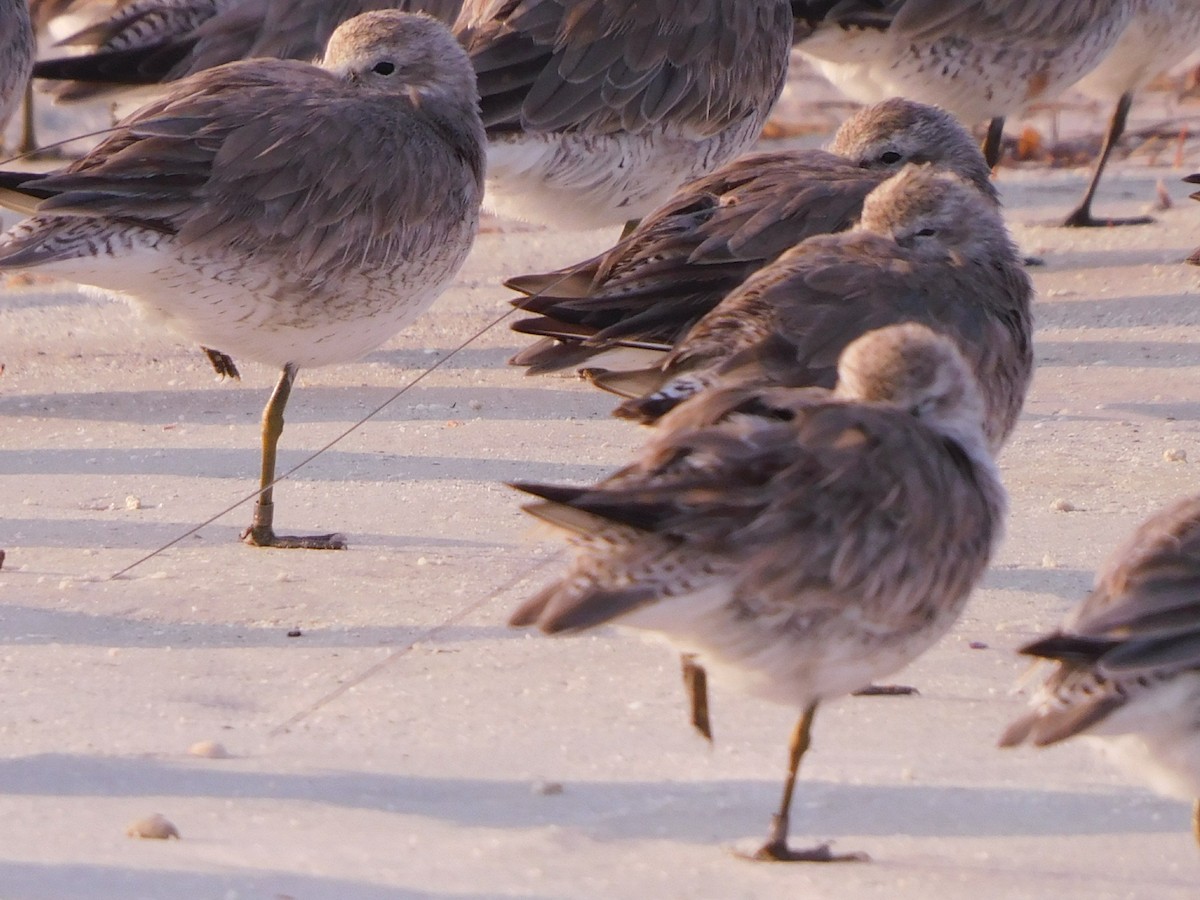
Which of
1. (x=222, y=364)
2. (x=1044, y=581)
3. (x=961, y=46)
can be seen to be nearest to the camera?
(x=1044, y=581)

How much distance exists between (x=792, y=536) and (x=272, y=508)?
2.39 metres

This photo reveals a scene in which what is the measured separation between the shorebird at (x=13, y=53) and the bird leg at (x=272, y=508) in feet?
10.8

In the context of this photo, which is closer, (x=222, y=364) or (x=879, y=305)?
(x=879, y=305)

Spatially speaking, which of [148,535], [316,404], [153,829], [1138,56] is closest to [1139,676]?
[153,829]

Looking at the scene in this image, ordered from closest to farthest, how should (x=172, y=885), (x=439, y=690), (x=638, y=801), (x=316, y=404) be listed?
(x=172, y=885)
(x=638, y=801)
(x=439, y=690)
(x=316, y=404)

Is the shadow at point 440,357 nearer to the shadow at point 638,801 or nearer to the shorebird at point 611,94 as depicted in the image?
the shorebird at point 611,94

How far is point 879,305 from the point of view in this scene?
16.1 feet

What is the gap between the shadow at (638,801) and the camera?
12.8 feet

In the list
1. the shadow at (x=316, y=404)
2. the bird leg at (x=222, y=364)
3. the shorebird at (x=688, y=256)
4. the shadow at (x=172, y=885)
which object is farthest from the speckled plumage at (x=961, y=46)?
the shadow at (x=172, y=885)

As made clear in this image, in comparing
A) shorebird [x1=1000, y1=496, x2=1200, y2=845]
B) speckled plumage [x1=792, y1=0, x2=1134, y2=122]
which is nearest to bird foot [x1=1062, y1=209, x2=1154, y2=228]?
speckled plumage [x1=792, y1=0, x2=1134, y2=122]

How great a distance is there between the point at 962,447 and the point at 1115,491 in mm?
2164

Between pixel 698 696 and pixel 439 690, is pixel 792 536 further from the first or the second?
pixel 439 690

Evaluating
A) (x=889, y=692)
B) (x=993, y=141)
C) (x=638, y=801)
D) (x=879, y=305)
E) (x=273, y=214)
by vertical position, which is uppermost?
(x=879, y=305)

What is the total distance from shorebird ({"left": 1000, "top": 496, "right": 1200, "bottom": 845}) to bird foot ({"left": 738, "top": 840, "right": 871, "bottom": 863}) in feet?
1.33
